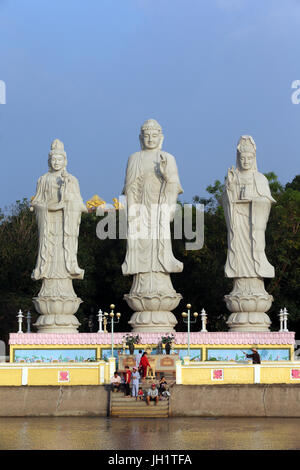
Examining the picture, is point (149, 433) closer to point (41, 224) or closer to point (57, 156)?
point (41, 224)

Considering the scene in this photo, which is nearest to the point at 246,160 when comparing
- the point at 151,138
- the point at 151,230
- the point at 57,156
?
the point at 151,138

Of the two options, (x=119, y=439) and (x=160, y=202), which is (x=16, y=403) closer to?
(x=119, y=439)

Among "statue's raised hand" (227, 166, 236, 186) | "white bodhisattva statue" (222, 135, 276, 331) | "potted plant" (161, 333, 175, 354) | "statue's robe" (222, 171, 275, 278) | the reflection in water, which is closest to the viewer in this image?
the reflection in water

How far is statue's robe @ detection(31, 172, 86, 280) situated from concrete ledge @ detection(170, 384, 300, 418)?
20.7 feet

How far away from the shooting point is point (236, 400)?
20938 mm

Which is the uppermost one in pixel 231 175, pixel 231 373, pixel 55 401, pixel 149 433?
pixel 231 175

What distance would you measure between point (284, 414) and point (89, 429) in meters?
4.39

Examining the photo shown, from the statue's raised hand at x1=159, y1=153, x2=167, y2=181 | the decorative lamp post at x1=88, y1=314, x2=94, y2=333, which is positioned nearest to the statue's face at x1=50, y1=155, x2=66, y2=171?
the statue's raised hand at x1=159, y1=153, x2=167, y2=181

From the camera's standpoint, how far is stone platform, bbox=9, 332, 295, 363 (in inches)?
998

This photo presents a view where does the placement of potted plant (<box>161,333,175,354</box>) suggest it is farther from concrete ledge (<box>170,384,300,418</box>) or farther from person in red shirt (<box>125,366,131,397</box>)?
concrete ledge (<box>170,384,300,418</box>)

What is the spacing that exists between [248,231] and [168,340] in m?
3.69

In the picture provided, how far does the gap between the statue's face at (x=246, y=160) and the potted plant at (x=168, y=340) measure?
4.69 meters

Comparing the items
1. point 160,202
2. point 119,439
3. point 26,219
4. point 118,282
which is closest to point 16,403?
point 119,439

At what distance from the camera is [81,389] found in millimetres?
21344
